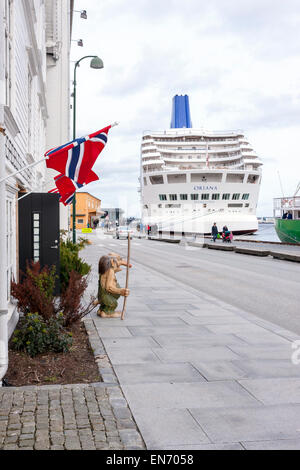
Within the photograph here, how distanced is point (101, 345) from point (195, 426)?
2.92 meters

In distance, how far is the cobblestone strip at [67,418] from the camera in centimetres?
368

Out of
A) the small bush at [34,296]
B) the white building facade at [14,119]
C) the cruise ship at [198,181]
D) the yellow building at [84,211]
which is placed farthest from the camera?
the yellow building at [84,211]

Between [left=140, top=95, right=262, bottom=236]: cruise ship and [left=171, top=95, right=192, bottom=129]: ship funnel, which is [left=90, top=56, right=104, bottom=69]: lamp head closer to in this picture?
[left=140, top=95, right=262, bottom=236]: cruise ship

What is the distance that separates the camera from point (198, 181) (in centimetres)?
5934

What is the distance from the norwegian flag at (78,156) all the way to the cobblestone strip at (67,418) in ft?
9.67

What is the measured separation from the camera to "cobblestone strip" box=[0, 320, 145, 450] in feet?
12.1

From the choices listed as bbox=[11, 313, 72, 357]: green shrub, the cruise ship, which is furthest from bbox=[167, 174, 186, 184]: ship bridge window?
bbox=[11, 313, 72, 357]: green shrub

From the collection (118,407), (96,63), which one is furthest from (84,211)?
(118,407)

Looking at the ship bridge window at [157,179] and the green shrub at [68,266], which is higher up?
the ship bridge window at [157,179]

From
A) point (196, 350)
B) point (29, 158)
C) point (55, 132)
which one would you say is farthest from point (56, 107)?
point (196, 350)

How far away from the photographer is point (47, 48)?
22.1 m

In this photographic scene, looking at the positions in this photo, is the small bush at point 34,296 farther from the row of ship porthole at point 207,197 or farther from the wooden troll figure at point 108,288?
the row of ship porthole at point 207,197

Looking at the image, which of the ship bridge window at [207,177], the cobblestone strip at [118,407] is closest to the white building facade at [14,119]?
the cobblestone strip at [118,407]
